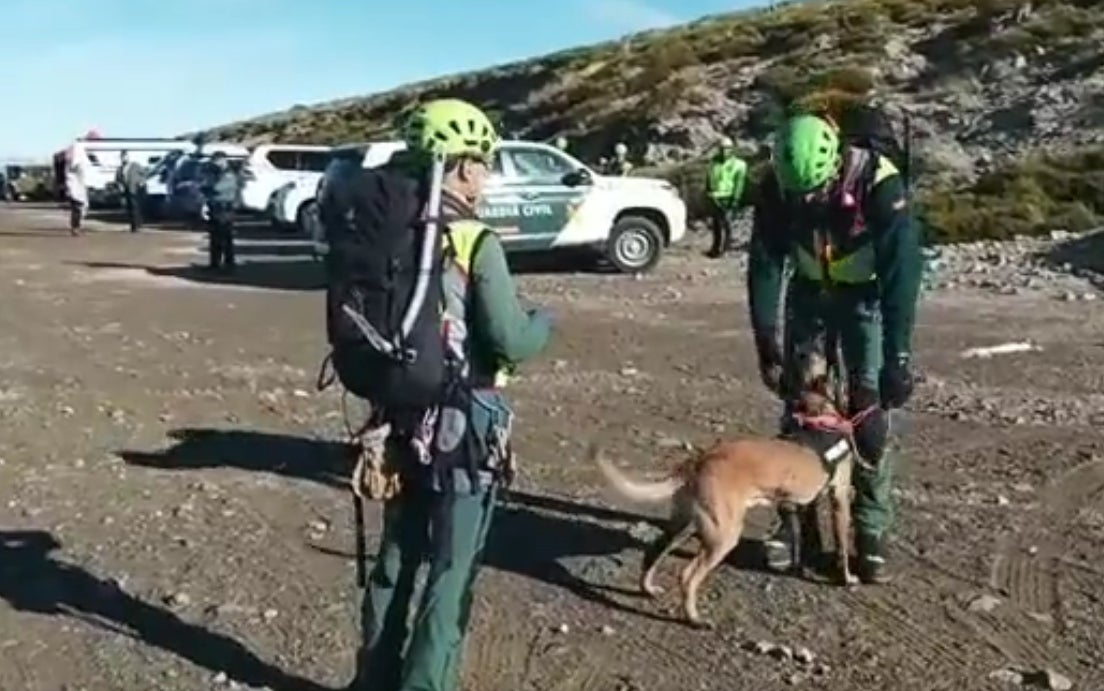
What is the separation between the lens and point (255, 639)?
6.91 metres

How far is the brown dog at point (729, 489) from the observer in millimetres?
6910

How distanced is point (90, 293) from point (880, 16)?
32.4 meters

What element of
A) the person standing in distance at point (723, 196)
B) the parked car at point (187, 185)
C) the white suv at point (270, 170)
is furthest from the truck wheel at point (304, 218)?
the parked car at point (187, 185)

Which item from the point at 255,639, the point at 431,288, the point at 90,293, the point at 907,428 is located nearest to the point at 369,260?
the point at 431,288

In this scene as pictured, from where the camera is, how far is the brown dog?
6910 millimetres

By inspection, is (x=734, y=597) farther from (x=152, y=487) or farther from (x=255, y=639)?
(x=152, y=487)

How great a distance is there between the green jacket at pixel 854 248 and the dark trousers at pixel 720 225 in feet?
66.7

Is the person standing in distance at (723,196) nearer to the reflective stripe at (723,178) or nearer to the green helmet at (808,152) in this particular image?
the reflective stripe at (723,178)

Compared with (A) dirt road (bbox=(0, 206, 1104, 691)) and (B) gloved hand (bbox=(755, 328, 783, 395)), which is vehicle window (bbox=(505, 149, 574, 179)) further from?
(B) gloved hand (bbox=(755, 328, 783, 395))

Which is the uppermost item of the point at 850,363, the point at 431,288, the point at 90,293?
the point at 431,288

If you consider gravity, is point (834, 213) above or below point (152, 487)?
above

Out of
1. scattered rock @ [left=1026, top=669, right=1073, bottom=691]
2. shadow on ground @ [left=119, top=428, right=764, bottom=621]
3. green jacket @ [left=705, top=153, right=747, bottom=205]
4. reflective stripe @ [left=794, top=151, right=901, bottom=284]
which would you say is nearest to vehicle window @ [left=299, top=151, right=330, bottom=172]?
green jacket @ [left=705, top=153, right=747, bottom=205]

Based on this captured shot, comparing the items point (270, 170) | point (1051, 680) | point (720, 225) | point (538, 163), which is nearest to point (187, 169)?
point (270, 170)

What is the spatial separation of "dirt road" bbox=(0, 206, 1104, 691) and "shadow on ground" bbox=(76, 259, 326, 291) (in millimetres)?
7880
